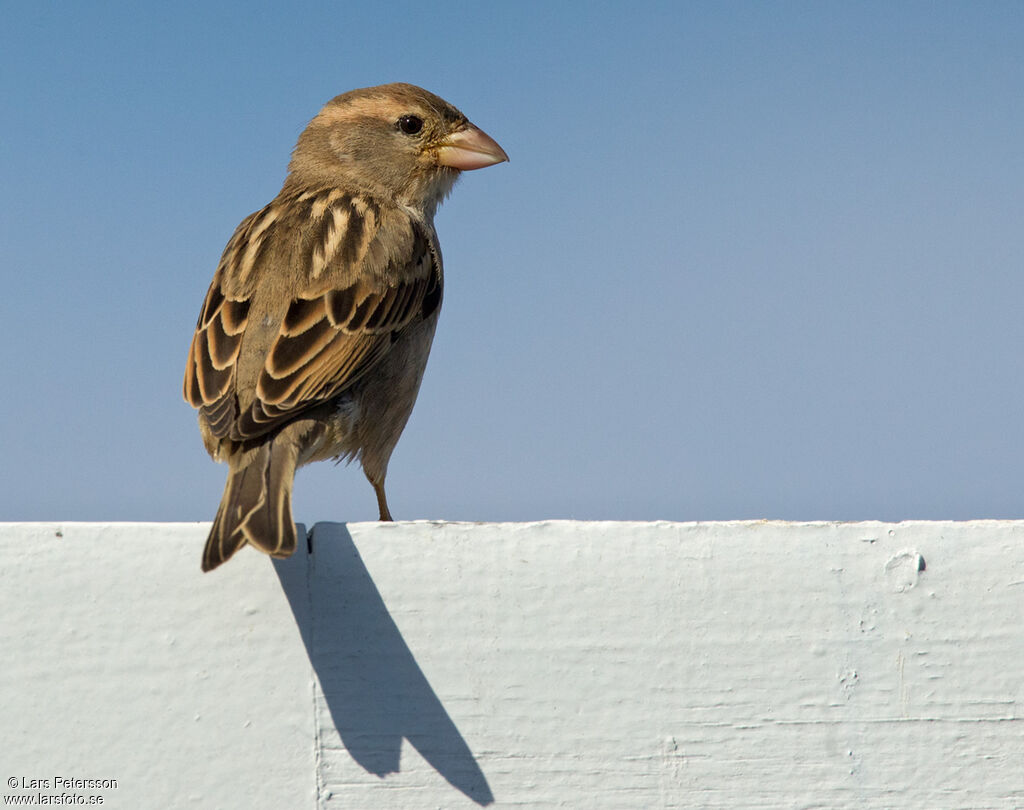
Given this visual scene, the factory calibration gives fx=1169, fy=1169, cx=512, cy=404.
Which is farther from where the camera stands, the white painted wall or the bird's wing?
the bird's wing

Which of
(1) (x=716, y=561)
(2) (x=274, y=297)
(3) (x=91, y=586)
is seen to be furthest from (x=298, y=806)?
(2) (x=274, y=297)

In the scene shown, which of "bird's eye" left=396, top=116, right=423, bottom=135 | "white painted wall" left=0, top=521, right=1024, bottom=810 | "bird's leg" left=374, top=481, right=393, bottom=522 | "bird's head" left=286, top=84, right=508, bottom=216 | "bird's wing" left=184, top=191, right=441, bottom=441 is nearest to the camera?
"white painted wall" left=0, top=521, right=1024, bottom=810

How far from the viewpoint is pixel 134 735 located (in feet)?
8.36

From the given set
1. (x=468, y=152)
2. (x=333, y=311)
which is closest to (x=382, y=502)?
(x=333, y=311)

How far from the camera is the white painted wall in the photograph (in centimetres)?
255

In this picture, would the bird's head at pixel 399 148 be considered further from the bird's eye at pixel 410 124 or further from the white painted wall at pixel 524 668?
the white painted wall at pixel 524 668

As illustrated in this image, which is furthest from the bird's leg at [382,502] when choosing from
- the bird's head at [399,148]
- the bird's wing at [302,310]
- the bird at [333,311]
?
the bird's head at [399,148]

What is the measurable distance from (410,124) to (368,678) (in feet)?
12.3

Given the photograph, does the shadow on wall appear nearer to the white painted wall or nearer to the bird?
the white painted wall

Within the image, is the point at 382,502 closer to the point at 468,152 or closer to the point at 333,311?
the point at 333,311

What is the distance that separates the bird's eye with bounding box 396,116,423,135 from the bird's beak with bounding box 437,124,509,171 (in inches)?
6.0

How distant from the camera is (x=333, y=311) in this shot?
167 inches

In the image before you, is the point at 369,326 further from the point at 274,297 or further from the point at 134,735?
the point at 134,735

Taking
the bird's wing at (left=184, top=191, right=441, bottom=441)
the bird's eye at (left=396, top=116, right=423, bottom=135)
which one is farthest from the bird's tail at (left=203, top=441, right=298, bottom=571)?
the bird's eye at (left=396, top=116, right=423, bottom=135)
